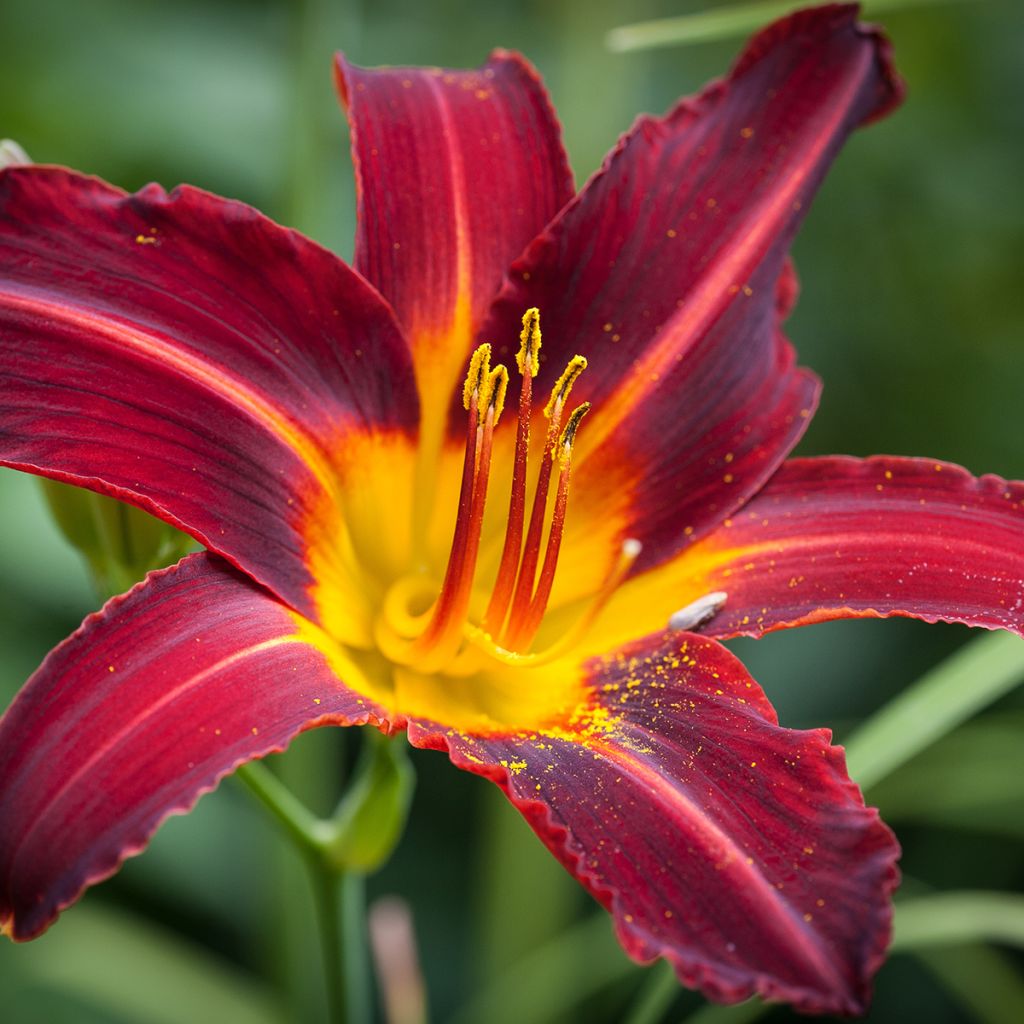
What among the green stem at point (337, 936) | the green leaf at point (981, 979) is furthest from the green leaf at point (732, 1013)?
the green stem at point (337, 936)

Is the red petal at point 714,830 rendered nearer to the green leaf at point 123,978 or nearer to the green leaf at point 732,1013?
the green leaf at point 732,1013

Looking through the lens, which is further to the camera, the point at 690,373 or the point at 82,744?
the point at 690,373

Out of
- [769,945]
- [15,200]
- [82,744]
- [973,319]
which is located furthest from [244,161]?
[769,945]

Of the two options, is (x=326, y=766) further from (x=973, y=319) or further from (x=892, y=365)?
(x=973, y=319)

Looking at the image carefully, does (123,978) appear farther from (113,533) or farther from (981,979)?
(981,979)

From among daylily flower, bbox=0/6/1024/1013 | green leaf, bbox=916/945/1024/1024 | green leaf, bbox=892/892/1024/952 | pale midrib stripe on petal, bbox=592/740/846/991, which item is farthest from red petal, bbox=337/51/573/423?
green leaf, bbox=916/945/1024/1024

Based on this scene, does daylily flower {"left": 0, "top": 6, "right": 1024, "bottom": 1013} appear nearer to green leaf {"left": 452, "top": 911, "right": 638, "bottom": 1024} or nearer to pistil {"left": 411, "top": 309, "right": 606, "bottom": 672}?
pistil {"left": 411, "top": 309, "right": 606, "bottom": 672}
